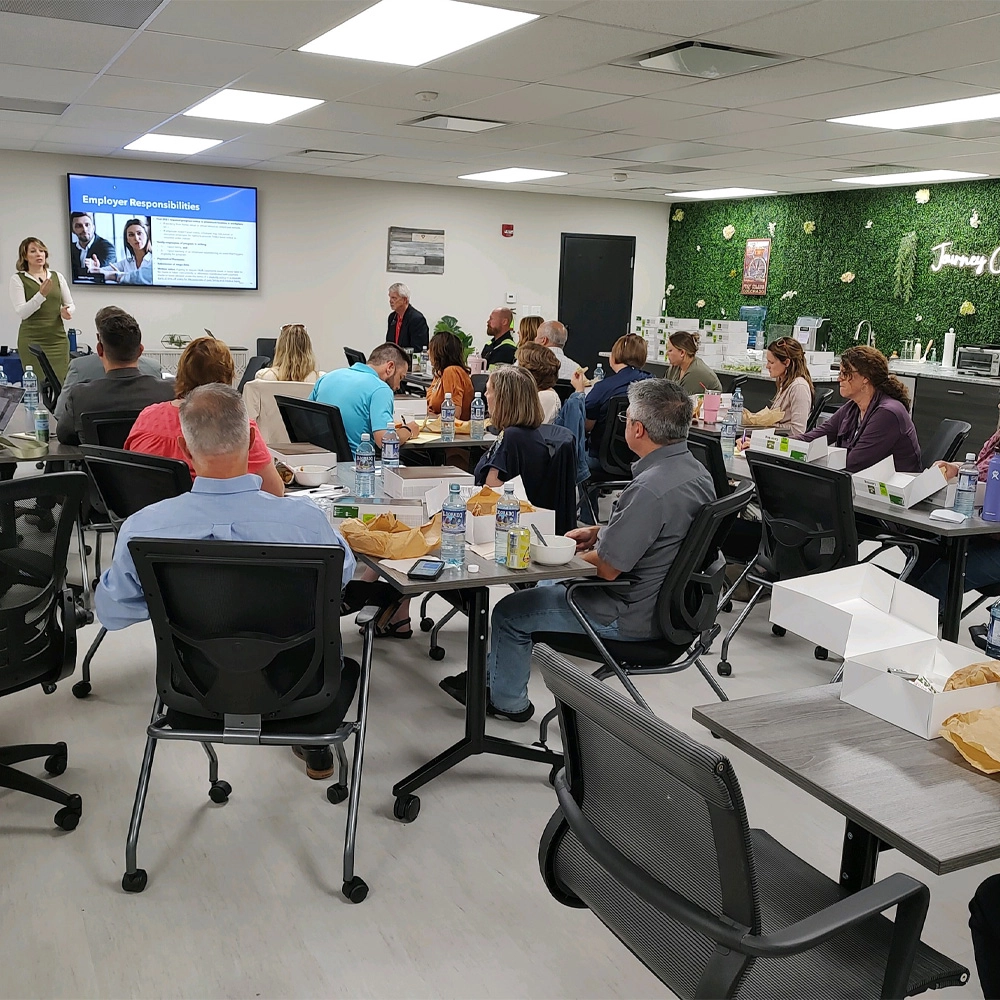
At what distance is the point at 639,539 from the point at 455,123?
4522mm

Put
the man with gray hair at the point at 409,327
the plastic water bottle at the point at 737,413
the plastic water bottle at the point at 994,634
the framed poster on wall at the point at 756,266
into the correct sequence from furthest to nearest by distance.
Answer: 1. the framed poster on wall at the point at 756,266
2. the man with gray hair at the point at 409,327
3. the plastic water bottle at the point at 737,413
4. the plastic water bottle at the point at 994,634

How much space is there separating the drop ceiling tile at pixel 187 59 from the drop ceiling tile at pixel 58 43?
0.09m

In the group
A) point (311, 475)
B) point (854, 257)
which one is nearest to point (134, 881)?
point (311, 475)

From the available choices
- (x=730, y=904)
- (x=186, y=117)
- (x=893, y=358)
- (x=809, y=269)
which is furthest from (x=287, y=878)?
(x=809, y=269)

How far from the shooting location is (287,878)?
8.39ft

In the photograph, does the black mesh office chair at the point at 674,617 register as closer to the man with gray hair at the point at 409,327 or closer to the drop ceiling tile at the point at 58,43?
the drop ceiling tile at the point at 58,43

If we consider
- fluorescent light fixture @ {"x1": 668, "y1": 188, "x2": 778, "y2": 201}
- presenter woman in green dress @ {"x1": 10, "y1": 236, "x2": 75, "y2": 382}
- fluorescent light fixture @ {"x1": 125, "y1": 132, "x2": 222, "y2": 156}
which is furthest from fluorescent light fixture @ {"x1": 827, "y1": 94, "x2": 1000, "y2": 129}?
presenter woman in green dress @ {"x1": 10, "y1": 236, "x2": 75, "y2": 382}

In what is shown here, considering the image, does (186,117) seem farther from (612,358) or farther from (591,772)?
(591,772)

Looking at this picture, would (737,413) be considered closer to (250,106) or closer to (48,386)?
(250,106)

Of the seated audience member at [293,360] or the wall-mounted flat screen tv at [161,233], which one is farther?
the wall-mounted flat screen tv at [161,233]

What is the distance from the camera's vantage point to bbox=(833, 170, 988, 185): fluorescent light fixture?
8172 millimetres

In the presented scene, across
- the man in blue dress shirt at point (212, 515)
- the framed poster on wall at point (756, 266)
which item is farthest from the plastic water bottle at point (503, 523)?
the framed poster on wall at point (756, 266)

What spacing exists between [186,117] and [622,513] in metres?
5.28

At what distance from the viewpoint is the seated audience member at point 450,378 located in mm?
6109
